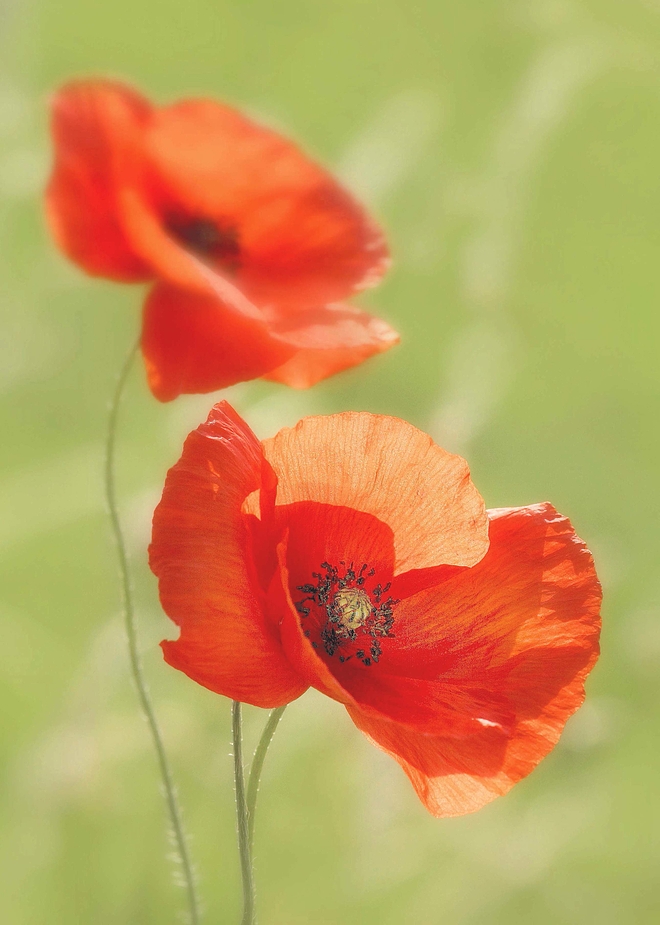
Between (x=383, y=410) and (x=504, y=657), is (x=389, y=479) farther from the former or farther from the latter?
(x=383, y=410)

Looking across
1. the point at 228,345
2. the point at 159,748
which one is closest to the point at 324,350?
the point at 228,345

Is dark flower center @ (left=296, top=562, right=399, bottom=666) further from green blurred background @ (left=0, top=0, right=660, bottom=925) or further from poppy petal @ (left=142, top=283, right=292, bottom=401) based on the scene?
green blurred background @ (left=0, top=0, right=660, bottom=925)

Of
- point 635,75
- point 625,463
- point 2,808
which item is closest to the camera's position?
point 2,808

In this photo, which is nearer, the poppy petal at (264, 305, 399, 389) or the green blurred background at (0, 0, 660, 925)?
the poppy petal at (264, 305, 399, 389)

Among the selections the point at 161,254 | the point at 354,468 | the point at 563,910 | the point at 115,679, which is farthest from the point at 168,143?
the point at 563,910

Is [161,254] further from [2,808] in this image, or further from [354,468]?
[2,808]

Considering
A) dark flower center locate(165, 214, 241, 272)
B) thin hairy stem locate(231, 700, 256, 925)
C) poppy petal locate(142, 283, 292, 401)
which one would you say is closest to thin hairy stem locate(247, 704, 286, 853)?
thin hairy stem locate(231, 700, 256, 925)
